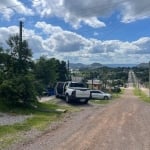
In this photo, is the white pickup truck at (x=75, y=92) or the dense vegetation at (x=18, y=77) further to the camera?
the white pickup truck at (x=75, y=92)

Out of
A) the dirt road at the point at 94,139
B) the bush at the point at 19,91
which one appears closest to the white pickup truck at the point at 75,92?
the bush at the point at 19,91

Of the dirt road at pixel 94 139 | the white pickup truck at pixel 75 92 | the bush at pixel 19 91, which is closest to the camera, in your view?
the dirt road at pixel 94 139

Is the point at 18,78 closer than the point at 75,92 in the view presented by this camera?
Yes

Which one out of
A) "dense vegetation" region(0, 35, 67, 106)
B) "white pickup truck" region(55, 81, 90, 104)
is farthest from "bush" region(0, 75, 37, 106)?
"white pickup truck" region(55, 81, 90, 104)

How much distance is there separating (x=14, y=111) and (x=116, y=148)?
46.0 feet

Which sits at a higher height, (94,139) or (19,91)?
(19,91)

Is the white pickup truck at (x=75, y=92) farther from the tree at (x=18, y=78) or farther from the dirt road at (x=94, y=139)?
the dirt road at (x=94, y=139)

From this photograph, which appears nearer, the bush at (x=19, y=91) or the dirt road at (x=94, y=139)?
the dirt road at (x=94, y=139)

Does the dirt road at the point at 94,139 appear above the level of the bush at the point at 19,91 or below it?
below

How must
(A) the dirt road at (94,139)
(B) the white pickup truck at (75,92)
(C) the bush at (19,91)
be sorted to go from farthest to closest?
(B) the white pickup truck at (75,92) < (C) the bush at (19,91) < (A) the dirt road at (94,139)

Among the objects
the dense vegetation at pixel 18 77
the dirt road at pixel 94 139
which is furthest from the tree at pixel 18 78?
the dirt road at pixel 94 139

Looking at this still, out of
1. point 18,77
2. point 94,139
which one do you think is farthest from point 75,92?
point 94,139

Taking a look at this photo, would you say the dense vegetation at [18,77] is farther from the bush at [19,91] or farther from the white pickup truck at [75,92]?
the white pickup truck at [75,92]

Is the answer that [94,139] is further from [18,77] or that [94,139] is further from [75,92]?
[75,92]
